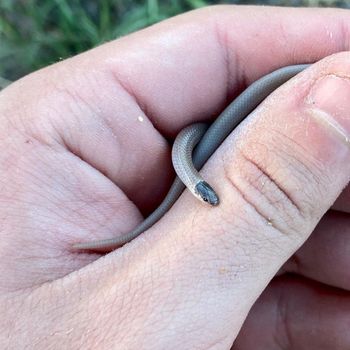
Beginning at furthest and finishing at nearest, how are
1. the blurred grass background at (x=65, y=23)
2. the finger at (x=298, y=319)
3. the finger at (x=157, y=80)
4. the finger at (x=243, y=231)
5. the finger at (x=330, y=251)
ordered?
the blurred grass background at (x=65, y=23) < the finger at (x=298, y=319) < the finger at (x=330, y=251) < the finger at (x=157, y=80) < the finger at (x=243, y=231)

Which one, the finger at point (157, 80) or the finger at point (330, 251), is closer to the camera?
the finger at point (157, 80)

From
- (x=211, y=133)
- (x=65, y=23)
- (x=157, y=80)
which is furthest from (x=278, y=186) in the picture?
(x=65, y=23)

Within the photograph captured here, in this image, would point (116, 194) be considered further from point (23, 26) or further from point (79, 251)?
point (23, 26)

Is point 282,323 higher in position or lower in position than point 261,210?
lower

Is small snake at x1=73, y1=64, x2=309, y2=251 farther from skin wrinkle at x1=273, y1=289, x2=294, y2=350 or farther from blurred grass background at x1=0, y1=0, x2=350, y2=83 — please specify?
blurred grass background at x1=0, y1=0, x2=350, y2=83

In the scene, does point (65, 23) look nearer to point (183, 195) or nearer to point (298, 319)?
point (183, 195)

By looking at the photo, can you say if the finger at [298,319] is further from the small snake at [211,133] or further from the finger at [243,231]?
the finger at [243,231]

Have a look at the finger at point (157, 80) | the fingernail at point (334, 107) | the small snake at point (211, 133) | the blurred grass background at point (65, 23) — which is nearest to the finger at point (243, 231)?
the fingernail at point (334, 107)

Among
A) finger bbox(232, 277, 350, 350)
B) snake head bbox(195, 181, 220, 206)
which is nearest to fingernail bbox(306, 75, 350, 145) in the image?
snake head bbox(195, 181, 220, 206)
